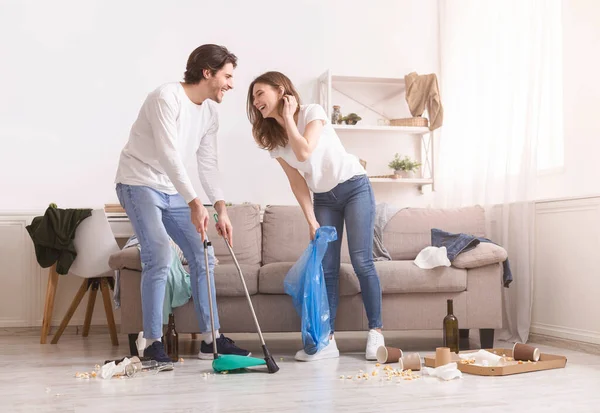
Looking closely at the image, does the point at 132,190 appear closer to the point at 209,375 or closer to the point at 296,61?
the point at 209,375

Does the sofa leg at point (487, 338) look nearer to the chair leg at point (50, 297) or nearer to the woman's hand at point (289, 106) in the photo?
the woman's hand at point (289, 106)

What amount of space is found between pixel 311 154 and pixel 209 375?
1052 mm

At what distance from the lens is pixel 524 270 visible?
4062mm

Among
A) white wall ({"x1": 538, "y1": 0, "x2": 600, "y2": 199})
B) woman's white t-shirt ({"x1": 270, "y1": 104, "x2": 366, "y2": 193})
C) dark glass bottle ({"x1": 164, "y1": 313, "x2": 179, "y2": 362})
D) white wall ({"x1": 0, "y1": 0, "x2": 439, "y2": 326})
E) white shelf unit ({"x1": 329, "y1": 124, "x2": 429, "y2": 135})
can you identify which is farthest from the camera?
white shelf unit ({"x1": 329, "y1": 124, "x2": 429, "y2": 135})

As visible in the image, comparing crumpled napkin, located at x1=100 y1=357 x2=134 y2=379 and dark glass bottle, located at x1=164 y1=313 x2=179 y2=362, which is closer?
crumpled napkin, located at x1=100 y1=357 x2=134 y2=379

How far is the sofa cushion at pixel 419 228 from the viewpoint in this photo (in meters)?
4.32

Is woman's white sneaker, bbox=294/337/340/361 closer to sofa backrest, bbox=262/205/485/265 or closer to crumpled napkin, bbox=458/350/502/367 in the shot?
crumpled napkin, bbox=458/350/502/367

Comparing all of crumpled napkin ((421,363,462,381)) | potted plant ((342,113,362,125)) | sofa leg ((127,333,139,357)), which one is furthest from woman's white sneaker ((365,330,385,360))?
potted plant ((342,113,362,125))

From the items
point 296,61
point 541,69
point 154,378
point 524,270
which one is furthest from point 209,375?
point 296,61

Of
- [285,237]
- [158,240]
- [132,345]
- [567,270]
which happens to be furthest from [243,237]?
[567,270]

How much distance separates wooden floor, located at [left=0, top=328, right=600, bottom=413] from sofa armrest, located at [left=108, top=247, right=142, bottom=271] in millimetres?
504

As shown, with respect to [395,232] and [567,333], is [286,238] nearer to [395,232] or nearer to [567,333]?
[395,232]

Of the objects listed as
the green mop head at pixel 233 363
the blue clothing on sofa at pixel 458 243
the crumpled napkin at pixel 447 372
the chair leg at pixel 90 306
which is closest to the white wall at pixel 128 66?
the chair leg at pixel 90 306

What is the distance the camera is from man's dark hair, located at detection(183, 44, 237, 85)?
320 cm
